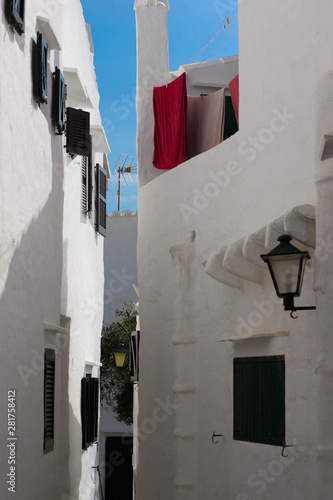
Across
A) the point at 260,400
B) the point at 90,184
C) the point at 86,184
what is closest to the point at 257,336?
the point at 260,400

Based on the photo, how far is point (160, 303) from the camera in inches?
435

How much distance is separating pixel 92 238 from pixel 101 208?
0.85m

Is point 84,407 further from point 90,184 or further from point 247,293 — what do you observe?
point 247,293

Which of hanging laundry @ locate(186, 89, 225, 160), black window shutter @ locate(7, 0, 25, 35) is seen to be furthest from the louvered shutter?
black window shutter @ locate(7, 0, 25, 35)

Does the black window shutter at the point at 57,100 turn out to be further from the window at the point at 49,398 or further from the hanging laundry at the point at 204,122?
the window at the point at 49,398

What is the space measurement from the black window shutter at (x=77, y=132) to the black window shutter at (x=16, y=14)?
129 inches

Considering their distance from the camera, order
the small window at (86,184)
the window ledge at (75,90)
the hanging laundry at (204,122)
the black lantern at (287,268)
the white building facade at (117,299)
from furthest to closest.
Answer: the white building facade at (117,299) < the small window at (86,184) < the hanging laundry at (204,122) < the window ledge at (75,90) < the black lantern at (287,268)

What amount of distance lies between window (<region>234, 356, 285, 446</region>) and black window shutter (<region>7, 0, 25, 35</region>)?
157 inches

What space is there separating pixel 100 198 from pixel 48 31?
5.92 meters

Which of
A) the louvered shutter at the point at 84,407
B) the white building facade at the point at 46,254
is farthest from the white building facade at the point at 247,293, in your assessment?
the louvered shutter at the point at 84,407

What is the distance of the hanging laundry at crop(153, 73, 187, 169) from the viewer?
39.2ft

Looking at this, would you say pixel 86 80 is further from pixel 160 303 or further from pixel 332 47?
pixel 332 47

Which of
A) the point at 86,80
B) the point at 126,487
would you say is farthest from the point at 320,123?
the point at 126,487

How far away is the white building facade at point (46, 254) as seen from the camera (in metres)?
7.48
